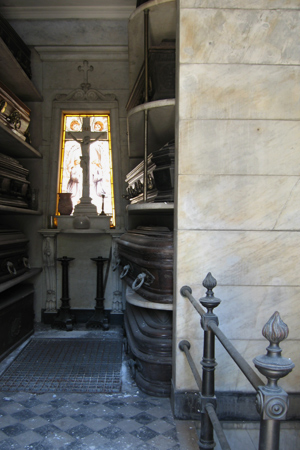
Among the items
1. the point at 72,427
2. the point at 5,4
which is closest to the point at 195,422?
the point at 72,427

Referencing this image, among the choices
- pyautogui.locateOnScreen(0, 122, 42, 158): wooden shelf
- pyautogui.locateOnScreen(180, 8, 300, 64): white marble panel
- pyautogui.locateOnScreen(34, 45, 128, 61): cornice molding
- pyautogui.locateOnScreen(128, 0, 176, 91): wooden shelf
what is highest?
pyautogui.locateOnScreen(34, 45, 128, 61): cornice molding

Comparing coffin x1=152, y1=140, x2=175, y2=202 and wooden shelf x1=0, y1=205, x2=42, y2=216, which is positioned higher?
coffin x1=152, y1=140, x2=175, y2=202

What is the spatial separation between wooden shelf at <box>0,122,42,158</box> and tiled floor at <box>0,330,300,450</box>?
2.29 meters

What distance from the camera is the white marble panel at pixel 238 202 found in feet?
7.42

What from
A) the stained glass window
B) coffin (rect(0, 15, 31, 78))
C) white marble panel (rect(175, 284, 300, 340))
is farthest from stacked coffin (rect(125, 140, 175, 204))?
coffin (rect(0, 15, 31, 78))

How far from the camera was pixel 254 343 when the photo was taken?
7.41 feet

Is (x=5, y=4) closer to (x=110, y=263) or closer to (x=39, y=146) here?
(x=39, y=146)

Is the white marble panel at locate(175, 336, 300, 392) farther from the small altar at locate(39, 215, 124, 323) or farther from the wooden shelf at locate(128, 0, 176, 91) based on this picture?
the small altar at locate(39, 215, 124, 323)

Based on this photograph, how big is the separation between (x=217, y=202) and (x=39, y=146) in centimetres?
309

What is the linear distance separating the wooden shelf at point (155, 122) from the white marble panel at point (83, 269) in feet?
4.69

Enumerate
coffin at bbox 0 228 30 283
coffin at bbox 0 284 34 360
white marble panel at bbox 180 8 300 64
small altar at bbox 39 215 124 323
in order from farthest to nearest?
small altar at bbox 39 215 124 323
coffin at bbox 0 228 30 283
coffin at bbox 0 284 34 360
white marble panel at bbox 180 8 300 64

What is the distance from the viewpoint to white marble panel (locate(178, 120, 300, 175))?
2.26 metres

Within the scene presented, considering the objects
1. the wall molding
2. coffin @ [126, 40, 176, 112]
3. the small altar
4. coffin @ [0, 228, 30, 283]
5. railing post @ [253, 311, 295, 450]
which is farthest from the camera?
the small altar

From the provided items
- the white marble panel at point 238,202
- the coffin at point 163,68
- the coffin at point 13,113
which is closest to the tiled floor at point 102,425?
the white marble panel at point 238,202
